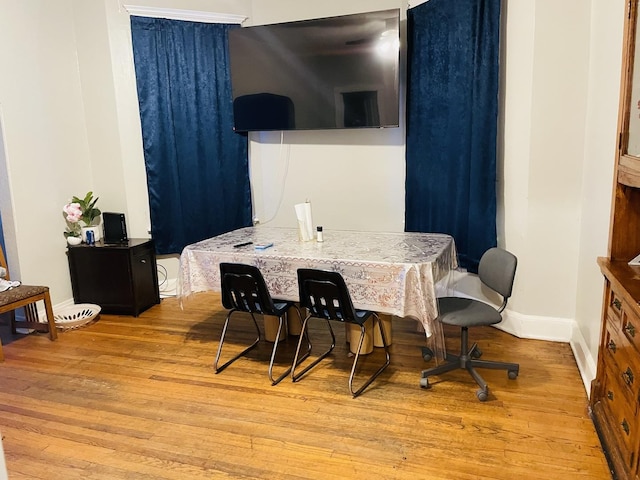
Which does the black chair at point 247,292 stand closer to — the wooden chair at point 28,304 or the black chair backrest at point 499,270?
the black chair backrest at point 499,270

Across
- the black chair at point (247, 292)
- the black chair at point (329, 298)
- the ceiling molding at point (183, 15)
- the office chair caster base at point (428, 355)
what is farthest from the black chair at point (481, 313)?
the ceiling molding at point (183, 15)

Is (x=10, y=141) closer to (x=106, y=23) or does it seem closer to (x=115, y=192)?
(x=115, y=192)

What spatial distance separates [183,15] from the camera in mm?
4453

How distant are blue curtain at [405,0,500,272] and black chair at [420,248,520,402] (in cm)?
75

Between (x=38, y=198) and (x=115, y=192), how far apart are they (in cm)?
64

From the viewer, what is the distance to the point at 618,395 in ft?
6.87

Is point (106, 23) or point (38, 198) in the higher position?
point (106, 23)

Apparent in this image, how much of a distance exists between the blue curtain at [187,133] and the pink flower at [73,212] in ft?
2.06

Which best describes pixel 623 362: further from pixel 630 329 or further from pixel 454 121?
pixel 454 121

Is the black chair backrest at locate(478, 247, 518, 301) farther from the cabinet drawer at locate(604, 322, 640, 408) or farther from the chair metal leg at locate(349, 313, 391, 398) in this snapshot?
the chair metal leg at locate(349, 313, 391, 398)

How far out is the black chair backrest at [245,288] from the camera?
116 inches

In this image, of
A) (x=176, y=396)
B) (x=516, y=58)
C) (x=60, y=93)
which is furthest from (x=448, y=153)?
(x=60, y=93)

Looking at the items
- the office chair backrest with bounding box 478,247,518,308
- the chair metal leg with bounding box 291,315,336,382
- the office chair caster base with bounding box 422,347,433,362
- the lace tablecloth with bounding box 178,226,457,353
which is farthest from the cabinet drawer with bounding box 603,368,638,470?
the chair metal leg with bounding box 291,315,336,382

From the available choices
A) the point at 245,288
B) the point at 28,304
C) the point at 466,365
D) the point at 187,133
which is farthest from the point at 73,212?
the point at 466,365
